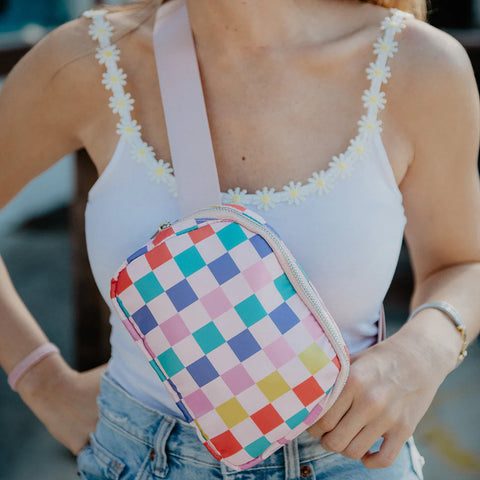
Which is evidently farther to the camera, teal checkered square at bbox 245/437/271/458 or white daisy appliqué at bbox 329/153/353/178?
white daisy appliqué at bbox 329/153/353/178

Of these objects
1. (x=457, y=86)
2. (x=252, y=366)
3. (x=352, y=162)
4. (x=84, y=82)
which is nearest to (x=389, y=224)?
(x=352, y=162)

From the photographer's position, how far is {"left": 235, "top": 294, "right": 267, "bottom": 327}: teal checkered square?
3.13ft

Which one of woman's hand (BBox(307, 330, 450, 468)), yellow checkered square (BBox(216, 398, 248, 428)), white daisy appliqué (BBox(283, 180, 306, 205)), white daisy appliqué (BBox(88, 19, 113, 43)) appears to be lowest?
woman's hand (BBox(307, 330, 450, 468))

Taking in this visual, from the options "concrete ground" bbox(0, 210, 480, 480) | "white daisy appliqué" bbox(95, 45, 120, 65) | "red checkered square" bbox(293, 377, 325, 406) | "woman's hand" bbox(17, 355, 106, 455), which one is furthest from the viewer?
"concrete ground" bbox(0, 210, 480, 480)

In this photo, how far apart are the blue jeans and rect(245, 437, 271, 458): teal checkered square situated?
4.9 inches

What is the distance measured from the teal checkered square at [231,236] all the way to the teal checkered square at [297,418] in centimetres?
25

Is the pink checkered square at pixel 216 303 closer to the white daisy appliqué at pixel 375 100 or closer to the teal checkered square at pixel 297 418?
the teal checkered square at pixel 297 418

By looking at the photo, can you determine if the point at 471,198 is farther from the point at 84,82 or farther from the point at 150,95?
the point at 84,82

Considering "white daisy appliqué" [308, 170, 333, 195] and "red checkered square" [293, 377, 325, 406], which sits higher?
"white daisy appliqué" [308, 170, 333, 195]

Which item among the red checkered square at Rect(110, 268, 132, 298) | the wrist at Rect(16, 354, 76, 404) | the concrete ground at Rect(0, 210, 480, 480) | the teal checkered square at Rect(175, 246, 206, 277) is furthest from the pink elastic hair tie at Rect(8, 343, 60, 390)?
the concrete ground at Rect(0, 210, 480, 480)

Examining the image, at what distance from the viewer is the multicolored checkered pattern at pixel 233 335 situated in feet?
3.13

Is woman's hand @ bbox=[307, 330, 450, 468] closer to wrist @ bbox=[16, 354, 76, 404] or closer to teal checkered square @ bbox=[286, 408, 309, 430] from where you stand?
teal checkered square @ bbox=[286, 408, 309, 430]

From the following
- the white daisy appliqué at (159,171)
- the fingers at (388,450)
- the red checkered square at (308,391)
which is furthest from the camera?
the white daisy appliqué at (159,171)

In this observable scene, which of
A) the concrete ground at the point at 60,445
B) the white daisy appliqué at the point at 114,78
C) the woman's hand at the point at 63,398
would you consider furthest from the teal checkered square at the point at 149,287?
Answer: the concrete ground at the point at 60,445
